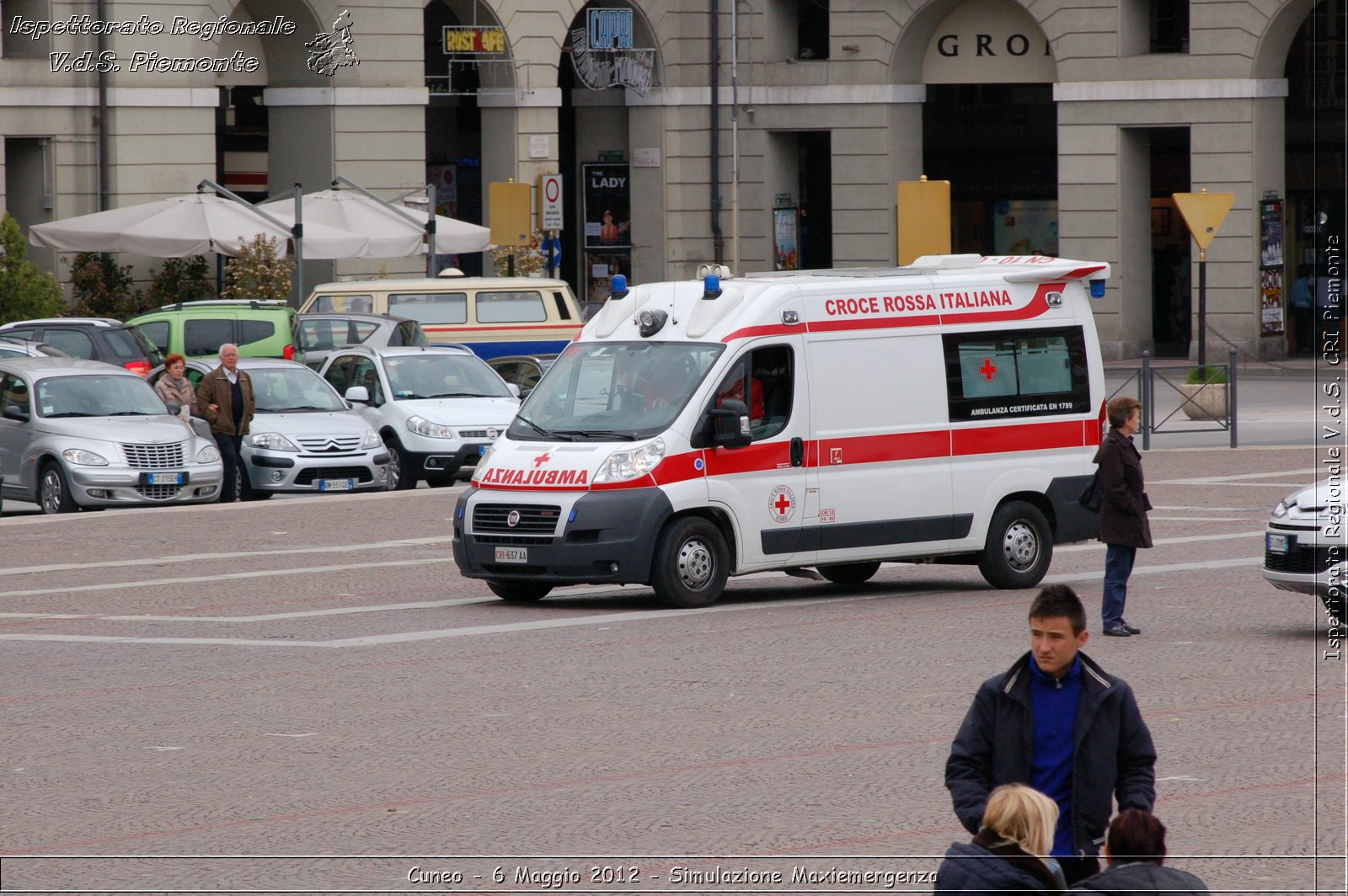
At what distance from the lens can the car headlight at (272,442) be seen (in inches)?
928

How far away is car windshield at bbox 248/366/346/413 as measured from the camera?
80.3 ft

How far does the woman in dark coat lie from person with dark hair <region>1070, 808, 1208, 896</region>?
27.9ft

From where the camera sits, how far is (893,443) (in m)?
15.7

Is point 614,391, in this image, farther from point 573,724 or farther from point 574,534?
point 573,724

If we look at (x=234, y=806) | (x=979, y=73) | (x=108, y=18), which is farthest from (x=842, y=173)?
(x=234, y=806)

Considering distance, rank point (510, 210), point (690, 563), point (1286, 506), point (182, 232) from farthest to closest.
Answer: point (510, 210) < point (182, 232) < point (690, 563) < point (1286, 506)

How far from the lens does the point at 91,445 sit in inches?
854

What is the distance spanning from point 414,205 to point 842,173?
9937 millimetres

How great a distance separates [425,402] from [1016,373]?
10.6 metres

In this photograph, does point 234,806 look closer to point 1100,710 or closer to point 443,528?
point 1100,710

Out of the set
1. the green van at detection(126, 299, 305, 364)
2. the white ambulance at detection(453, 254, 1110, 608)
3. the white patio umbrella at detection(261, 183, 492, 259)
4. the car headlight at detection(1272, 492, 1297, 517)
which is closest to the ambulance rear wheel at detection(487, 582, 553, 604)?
the white ambulance at detection(453, 254, 1110, 608)

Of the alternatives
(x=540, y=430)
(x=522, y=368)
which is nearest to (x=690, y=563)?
(x=540, y=430)

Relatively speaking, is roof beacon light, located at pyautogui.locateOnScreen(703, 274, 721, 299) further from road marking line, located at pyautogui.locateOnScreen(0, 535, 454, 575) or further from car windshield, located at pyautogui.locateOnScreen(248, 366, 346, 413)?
car windshield, located at pyautogui.locateOnScreen(248, 366, 346, 413)

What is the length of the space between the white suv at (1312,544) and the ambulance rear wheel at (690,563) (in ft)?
12.9
